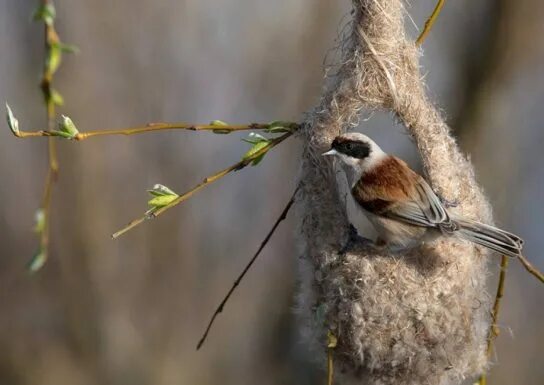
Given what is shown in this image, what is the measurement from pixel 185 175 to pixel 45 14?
505cm

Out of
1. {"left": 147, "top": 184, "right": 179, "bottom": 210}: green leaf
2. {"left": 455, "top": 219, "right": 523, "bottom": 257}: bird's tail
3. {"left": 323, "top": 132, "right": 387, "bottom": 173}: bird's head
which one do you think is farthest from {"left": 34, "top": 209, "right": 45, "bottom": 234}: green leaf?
{"left": 455, "top": 219, "right": 523, "bottom": 257}: bird's tail

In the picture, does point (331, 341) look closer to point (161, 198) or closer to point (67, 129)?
point (161, 198)

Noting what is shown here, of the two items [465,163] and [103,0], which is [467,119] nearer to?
[103,0]

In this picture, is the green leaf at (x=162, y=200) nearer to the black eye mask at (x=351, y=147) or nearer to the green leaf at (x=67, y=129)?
the green leaf at (x=67, y=129)

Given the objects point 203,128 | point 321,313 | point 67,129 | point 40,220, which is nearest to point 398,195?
point 321,313

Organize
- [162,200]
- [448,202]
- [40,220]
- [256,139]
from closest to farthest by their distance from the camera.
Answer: [40,220]
[162,200]
[256,139]
[448,202]

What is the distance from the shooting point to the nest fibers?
83.9 inches

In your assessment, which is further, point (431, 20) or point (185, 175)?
point (185, 175)

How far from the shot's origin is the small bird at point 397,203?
2.14 m

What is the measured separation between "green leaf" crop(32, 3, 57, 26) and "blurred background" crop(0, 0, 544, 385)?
4.23 m

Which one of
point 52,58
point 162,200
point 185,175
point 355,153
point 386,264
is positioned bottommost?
point 185,175

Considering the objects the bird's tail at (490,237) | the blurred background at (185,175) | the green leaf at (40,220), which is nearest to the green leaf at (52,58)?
the green leaf at (40,220)

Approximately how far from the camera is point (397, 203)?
2209 mm

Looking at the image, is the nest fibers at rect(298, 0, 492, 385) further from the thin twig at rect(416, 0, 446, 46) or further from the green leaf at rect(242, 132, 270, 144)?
the green leaf at rect(242, 132, 270, 144)
